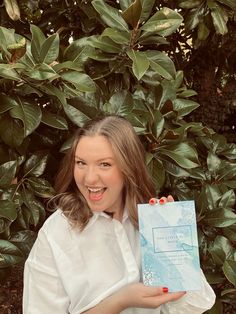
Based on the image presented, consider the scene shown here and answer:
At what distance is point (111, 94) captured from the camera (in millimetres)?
2186

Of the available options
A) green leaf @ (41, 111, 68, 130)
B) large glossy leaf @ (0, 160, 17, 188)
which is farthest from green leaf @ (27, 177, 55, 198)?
green leaf @ (41, 111, 68, 130)

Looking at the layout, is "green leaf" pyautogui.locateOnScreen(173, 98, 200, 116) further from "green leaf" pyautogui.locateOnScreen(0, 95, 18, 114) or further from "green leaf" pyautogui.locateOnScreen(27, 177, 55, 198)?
"green leaf" pyautogui.locateOnScreen(0, 95, 18, 114)

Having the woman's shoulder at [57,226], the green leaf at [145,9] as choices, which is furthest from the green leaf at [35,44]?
the woman's shoulder at [57,226]

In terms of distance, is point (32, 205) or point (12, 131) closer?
point (12, 131)

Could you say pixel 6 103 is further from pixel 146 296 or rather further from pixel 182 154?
pixel 146 296

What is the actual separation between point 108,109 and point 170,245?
0.71 meters

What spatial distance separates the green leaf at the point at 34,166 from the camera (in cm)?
208

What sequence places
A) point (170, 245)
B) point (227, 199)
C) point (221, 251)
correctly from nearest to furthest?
point (170, 245)
point (221, 251)
point (227, 199)

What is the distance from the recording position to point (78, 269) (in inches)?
65.6

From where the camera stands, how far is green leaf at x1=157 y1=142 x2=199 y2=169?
2.01 meters

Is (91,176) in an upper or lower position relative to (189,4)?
lower

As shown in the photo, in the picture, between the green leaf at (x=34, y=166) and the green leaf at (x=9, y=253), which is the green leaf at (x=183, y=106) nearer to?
the green leaf at (x=34, y=166)

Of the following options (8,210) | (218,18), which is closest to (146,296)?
(8,210)

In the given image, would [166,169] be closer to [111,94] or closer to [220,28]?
[111,94]
